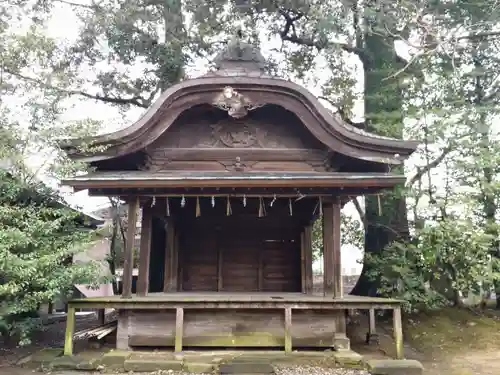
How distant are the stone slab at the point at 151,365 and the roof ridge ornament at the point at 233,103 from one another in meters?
4.47

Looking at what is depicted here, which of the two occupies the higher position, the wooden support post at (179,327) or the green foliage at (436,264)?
the green foliage at (436,264)

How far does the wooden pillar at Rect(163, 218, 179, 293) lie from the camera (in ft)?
32.3

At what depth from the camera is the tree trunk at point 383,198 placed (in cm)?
1239

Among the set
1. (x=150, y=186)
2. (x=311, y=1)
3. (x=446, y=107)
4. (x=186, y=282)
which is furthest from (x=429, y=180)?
(x=150, y=186)

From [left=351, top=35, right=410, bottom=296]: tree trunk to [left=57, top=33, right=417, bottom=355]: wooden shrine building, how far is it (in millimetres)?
3439

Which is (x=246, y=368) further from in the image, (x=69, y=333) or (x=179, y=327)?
(x=69, y=333)

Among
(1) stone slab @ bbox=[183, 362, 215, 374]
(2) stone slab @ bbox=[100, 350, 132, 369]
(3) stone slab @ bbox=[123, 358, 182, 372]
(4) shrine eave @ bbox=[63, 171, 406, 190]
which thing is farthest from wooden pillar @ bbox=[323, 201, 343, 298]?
(2) stone slab @ bbox=[100, 350, 132, 369]

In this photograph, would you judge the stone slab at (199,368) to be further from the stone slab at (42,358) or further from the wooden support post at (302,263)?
the wooden support post at (302,263)

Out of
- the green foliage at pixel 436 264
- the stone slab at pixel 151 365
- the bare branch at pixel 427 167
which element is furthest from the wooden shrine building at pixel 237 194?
the bare branch at pixel 427 167

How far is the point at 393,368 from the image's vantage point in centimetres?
693

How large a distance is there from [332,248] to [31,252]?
5.17 m

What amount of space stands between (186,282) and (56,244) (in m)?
3.27

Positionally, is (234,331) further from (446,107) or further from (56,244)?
(446,107)

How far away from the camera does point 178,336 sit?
7664mm
